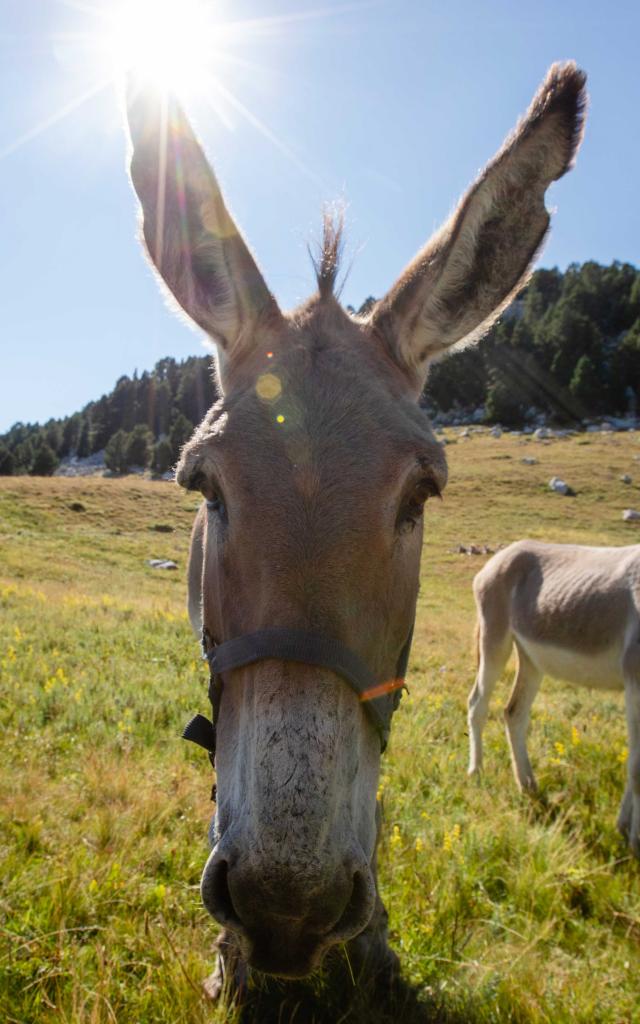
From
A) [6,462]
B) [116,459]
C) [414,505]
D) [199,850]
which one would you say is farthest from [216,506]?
[116,459]

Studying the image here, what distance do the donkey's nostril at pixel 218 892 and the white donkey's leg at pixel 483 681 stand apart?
480cm

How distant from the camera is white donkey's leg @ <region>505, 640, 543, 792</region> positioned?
5715 millimetres

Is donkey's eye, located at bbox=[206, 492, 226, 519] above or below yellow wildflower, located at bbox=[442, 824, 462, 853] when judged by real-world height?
above

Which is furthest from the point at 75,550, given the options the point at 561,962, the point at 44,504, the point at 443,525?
the point at 561,962

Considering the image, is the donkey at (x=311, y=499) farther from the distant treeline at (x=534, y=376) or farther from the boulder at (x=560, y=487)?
the distant treeline at (x=534, y=376)

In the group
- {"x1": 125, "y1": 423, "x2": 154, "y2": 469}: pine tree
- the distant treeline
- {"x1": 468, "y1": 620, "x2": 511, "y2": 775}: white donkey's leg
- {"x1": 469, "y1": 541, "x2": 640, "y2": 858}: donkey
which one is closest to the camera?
{"x1": 469, "y1": 541, "x2": 640, "y2": 858}: donkey

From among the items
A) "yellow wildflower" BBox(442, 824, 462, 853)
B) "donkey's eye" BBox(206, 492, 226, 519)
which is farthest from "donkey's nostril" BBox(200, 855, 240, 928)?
"yellow wildflower" BBox(442, 824, 462, 853)

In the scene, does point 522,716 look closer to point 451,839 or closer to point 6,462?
point 451,839

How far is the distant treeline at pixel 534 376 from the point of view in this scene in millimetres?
88188

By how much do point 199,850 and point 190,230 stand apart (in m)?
3.66

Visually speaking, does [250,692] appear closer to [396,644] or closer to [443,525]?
[396,644]

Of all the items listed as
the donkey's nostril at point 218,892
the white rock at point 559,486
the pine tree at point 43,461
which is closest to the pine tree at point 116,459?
the pine tree at point 43,461

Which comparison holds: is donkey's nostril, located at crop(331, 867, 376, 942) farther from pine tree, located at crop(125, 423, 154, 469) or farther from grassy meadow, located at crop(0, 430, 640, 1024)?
pine tree, located at crop(125, 423, 154, 469)

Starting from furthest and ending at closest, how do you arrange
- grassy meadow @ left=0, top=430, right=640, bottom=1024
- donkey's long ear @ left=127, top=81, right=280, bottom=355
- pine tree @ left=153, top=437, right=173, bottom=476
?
pine tree @ left=153, top=437, right=173, bottom=476
grassy meadow @ left=0, top=430, right=640, bottom=1024
donkey's long ear @ left=127, top=81, right=280, bottom=355
